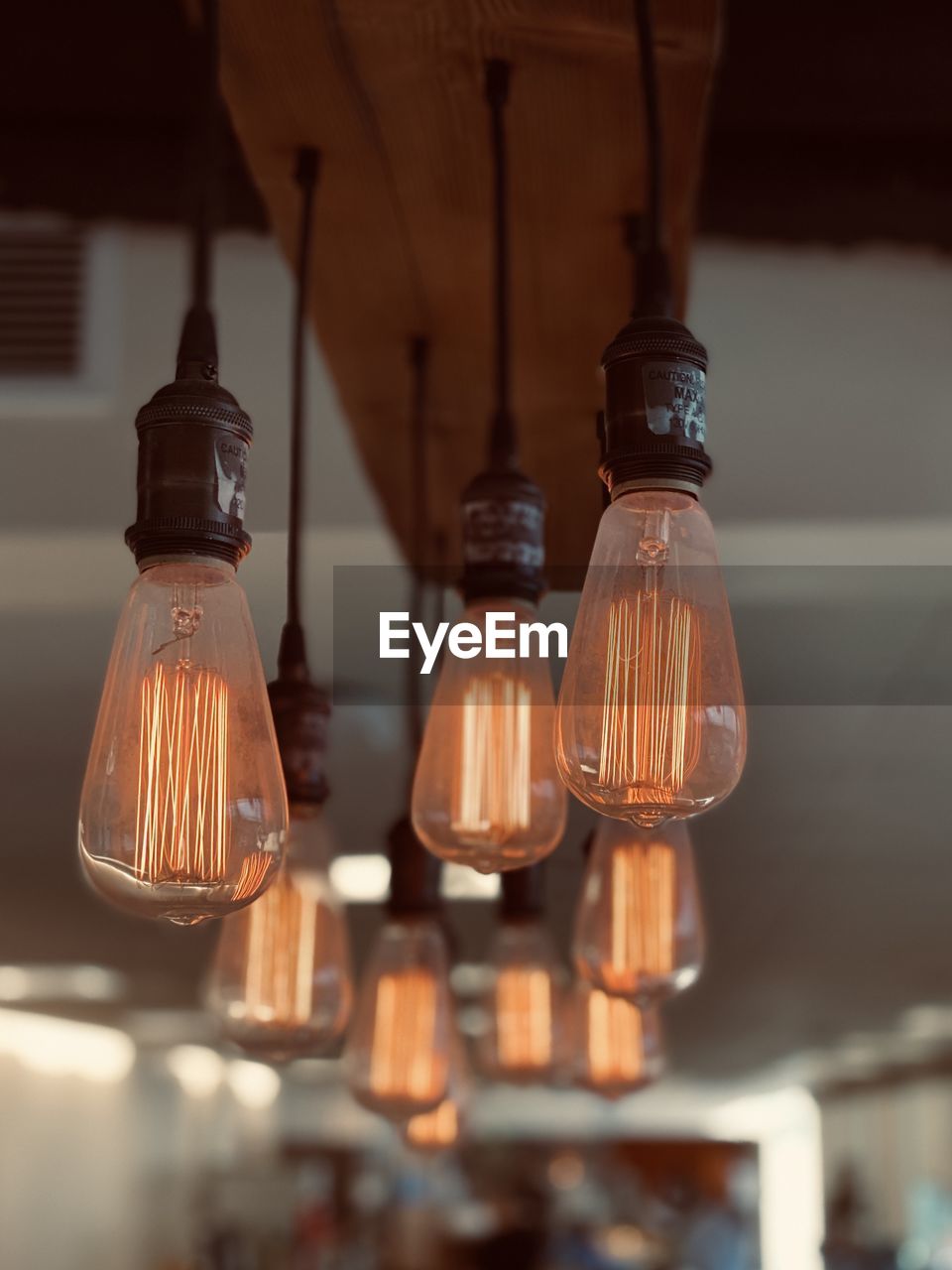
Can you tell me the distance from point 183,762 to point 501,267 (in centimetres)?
45

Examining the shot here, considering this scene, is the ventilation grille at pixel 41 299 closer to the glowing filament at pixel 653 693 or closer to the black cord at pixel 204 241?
the black cord at pixel 204 241

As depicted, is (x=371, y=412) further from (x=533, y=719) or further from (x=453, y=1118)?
(x=453, y=1118)

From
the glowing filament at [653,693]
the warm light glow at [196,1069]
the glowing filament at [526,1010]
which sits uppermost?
the warm light glow at [196,1069]

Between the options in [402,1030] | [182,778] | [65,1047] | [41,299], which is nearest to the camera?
[182,778]

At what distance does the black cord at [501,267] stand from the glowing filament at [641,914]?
1.34 feet

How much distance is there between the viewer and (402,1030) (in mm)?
1396

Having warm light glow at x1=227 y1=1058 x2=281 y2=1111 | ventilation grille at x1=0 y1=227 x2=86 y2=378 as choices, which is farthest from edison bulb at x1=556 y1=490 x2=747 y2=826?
Answer: warm light glow at x1=227 y1=1058 x2=281 y2=1111

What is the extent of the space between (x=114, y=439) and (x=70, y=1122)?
27.9 ft

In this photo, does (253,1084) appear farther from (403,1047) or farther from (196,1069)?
(403,1047)

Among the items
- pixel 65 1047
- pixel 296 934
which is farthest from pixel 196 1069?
pixel 296 934

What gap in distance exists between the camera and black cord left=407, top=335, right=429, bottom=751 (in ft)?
4.62

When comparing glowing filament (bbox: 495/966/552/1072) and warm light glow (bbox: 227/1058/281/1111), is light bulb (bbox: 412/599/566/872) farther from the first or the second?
warm light glow (bbox: 227/1058/281/1111)

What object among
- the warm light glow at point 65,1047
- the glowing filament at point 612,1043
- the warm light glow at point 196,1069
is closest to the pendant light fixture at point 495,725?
the glowing filament at point 612,1043

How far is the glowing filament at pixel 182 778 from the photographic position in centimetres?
64
